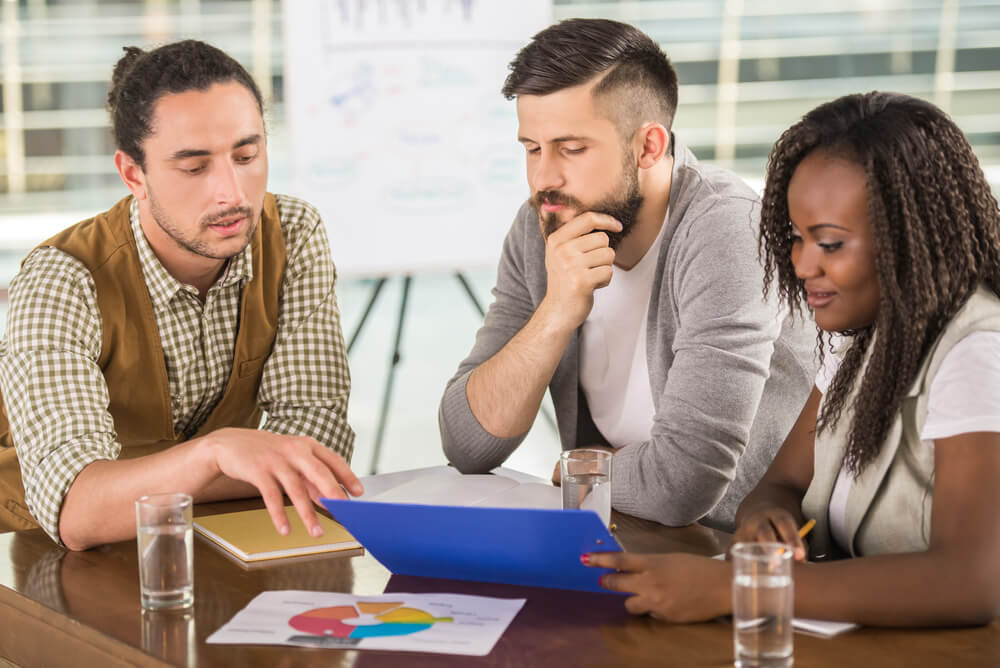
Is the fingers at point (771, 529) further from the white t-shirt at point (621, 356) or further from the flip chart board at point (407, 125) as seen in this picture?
the flip chart board at point (407, 125)

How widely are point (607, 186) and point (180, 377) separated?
81 centimetres

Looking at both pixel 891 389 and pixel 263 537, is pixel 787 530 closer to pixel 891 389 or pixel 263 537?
pixel 891 389

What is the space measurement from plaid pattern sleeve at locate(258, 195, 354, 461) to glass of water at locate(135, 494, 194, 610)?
70 cm

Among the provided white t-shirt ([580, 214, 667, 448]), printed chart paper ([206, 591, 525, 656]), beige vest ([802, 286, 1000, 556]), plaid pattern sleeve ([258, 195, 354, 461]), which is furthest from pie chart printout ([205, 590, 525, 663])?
white t-shirt ([580, 214, 667, 448])

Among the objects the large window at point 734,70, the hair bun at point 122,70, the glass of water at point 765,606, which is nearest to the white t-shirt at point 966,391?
the glass of water at point 765,606

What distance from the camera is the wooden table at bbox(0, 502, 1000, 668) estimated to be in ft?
3.55

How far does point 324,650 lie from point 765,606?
428 mm

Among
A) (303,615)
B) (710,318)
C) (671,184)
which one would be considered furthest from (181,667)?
(671,184)

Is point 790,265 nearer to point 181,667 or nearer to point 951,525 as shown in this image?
point 951,525

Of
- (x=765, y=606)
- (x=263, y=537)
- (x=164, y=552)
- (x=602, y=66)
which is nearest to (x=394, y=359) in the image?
(x=602, y=66)

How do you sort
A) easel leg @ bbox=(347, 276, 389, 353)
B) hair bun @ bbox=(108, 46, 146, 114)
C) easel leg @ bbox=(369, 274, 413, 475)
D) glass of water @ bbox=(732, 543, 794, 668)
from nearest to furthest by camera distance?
glass of water @ bbox=(732, 543, 794, 668)
hair bun @ bbox=(108, 46, 146, 114)
easel leg @ bbox=(347, 276, 389, 353)
easel leg @ bbox=(369, 274, 413, 475)

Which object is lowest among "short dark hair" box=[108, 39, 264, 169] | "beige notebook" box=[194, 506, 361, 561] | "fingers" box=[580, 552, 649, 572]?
"beige notebook" box=[194, 506, 361, 561]

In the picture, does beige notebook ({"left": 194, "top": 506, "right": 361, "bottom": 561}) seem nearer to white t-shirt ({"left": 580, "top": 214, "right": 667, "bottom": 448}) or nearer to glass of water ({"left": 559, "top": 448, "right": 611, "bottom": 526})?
glass of water ({"left": 559, "top": 448, "right": 611, "bottom": 526})

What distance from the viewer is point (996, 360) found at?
4.01 ft
